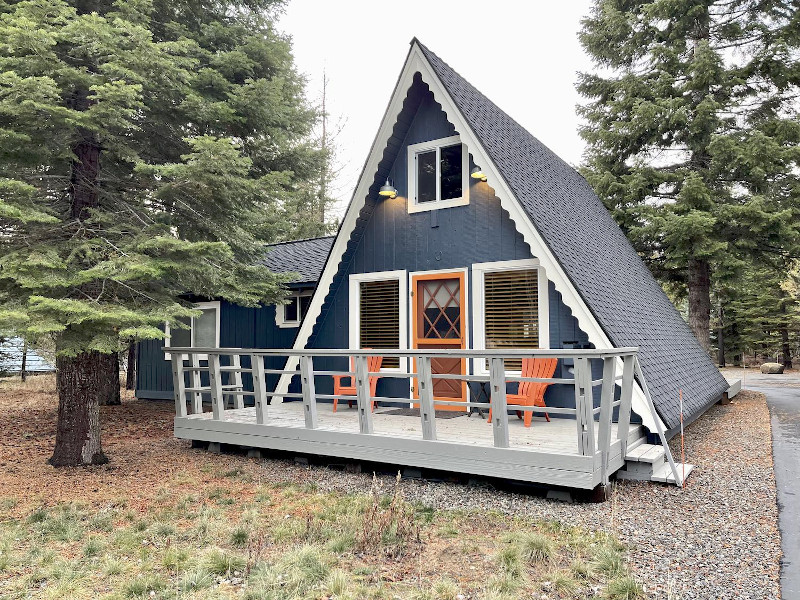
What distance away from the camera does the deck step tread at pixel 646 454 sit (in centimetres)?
528

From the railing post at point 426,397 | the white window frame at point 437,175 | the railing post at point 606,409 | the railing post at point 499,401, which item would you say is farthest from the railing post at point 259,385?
the railing post at point 606,409

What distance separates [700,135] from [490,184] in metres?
9.41

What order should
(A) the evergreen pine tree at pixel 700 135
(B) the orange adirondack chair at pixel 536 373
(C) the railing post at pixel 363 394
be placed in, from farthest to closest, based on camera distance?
(A) the evergreen pine tree at pixel 700 135 → (B) the orange adirondack chair at pixel 536 373 → (C) the railing post at pixel 363 394

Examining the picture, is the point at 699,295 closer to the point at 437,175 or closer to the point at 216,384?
the point at 437,175

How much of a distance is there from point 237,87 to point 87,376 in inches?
164

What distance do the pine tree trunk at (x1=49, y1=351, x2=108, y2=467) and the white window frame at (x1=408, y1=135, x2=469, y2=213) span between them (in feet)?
15.0

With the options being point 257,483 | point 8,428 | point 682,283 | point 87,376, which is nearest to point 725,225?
point 682,283

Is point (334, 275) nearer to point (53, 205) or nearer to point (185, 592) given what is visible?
point (53, 205)

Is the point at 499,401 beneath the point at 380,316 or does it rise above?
beneath

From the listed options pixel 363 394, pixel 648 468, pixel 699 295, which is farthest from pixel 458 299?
pixel 699 295

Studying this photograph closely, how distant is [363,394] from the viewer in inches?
223

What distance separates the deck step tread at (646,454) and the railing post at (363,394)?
2618 millimetres

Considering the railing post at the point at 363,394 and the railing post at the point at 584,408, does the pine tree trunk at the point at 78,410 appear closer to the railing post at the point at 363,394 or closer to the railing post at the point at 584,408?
the railing post at the point at 363,394

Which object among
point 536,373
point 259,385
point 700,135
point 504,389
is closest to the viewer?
point 504,389
